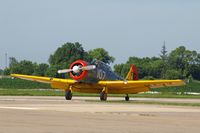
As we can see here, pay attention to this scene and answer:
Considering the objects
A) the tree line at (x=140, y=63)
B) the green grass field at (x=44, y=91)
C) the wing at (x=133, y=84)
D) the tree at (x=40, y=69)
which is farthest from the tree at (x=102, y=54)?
the wing at (x=133, y=84)

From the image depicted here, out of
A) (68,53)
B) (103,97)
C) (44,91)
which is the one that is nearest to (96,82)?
(103,97)

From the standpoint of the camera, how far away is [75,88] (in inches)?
1665

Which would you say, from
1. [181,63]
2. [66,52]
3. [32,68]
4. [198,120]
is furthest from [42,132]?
[181,63]

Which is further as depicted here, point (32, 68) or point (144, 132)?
point (32, 68)

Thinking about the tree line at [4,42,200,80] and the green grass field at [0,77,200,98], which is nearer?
the green grass field at [0,77,200,98]

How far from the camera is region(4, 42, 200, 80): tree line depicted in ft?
517

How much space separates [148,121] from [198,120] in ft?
6.60

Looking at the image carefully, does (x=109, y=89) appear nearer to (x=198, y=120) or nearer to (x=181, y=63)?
(x=198, y=120)

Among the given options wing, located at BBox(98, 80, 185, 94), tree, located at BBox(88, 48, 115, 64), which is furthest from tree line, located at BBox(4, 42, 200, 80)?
wing, located at BBox(98, 80, 185, 94)

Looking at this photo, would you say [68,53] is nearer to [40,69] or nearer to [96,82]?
[40,69]

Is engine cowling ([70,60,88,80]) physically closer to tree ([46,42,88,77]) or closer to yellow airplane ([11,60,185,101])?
yellow airplane ([11,60,185,101])

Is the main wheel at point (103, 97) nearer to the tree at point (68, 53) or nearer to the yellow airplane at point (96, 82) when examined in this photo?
the yellow airplane at point (96, 82)

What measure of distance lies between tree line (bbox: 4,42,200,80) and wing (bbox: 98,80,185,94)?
10471 cm

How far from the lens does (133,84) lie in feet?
142
